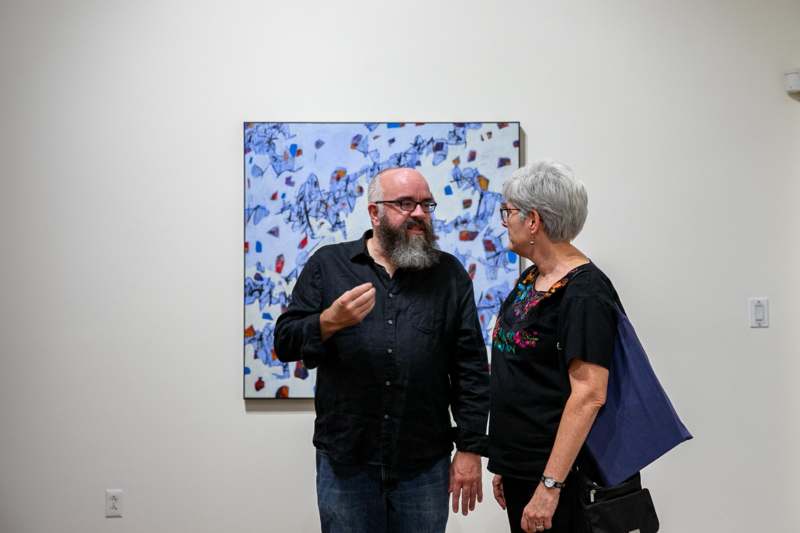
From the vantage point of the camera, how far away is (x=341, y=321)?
1.72m

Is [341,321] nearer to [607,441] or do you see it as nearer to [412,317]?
[412,317]

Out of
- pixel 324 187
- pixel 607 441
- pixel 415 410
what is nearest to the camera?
pixel 607 441

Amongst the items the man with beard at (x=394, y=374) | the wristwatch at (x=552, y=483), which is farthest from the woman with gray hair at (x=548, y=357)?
the man with beard at (x=394, y=374)

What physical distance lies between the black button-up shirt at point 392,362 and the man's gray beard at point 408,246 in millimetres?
44

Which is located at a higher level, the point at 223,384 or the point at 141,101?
the point at 141,101

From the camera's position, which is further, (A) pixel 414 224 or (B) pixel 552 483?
(A) pixel 414 224

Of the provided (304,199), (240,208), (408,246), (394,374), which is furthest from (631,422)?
(240,208)

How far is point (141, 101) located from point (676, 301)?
229 centimetres

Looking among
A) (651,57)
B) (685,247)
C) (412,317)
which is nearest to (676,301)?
(685,247)

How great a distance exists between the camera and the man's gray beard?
1.89 m

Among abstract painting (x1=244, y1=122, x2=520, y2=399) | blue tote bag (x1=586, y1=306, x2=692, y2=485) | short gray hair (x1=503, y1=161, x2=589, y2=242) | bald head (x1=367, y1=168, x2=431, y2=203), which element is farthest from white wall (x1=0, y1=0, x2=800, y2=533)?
blue tote bag (x1=586, y1=306, x2=692, y2=485)

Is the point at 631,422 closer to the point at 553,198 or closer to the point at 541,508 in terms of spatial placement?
the point at 541,508

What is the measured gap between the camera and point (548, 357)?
5.24 ft

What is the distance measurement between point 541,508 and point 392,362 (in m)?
0.54
